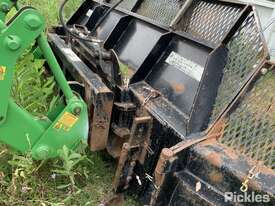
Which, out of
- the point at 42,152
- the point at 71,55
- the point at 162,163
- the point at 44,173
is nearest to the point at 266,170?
the point at 162,163

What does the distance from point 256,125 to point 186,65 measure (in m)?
0.86

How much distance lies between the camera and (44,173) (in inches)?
112

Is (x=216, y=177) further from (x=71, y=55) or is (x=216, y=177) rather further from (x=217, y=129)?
(x=71, y=55)

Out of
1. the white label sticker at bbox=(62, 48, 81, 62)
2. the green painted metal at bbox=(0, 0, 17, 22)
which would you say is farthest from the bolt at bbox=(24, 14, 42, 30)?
the white label sticker at bbox=(62, 48, 81, 62)

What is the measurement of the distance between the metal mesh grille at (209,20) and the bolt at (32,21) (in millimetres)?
1190

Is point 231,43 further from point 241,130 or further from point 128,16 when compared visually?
point 128,16

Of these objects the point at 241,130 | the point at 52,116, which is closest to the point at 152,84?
the point at 52,116

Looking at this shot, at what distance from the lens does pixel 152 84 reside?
3.04m

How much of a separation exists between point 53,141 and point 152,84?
87 centimetres

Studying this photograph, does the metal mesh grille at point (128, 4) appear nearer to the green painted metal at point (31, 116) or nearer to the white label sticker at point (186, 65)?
the white label sticker at point (186, 65)

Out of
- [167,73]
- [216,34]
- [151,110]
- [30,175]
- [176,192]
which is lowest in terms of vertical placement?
[30,175]

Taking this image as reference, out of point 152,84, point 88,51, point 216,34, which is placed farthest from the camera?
point 88,51

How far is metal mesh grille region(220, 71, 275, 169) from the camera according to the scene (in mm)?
2027

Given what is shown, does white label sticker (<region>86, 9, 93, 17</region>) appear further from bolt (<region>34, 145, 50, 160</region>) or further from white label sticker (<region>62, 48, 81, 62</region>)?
bolt (<region>34, 145, 50, 160</region>)
